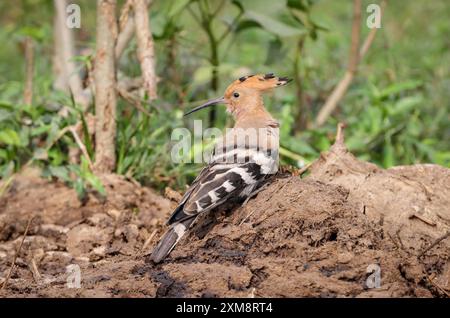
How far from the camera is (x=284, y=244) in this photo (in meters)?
3.88

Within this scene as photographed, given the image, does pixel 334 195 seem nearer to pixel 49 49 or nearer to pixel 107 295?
pixel 107 295

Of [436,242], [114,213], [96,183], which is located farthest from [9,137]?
[436,242]

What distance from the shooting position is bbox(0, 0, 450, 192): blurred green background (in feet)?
18.7

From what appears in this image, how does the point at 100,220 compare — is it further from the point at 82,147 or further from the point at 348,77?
the point at 348,77

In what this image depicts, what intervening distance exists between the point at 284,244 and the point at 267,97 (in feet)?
10.4

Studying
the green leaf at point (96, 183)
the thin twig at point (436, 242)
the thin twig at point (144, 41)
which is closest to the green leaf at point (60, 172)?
the green leaf at point (96, 183)

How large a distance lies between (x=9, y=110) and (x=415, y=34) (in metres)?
5.63

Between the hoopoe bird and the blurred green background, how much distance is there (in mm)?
603

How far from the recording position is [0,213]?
5.35 meters

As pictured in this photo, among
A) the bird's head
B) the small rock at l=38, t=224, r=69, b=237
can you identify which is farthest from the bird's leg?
the small rock at l=38, t=224, r=69, b=237

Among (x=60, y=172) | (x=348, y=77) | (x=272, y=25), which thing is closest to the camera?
(x=60, y=172)

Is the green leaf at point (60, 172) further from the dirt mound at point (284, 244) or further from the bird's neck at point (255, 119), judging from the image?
the bird's neck at point (255, 119)

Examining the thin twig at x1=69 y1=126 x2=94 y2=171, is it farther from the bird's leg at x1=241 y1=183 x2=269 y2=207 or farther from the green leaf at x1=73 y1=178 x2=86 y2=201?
the bird's leg at x1=241 y1=183 x2=269 y2=207

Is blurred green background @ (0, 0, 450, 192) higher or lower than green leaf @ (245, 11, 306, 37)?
lower
